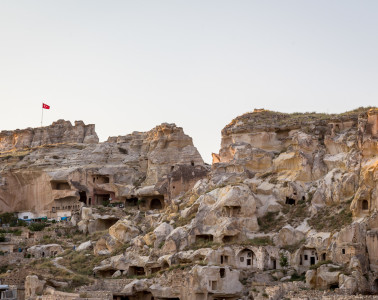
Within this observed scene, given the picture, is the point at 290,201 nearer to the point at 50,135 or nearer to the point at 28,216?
the point at 28,216

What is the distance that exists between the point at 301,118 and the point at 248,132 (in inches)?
199

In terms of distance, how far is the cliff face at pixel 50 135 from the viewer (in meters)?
98.1

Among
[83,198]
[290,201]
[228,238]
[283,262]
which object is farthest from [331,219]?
[83,198]

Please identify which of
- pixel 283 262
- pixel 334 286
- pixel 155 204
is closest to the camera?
pixel 334 286

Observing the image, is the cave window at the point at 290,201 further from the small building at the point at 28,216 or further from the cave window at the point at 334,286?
the small building at the point at 28,216

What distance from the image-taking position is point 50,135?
100 meters

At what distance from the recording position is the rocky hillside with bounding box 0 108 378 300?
5744 centimetres

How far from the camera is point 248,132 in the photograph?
75500 mm

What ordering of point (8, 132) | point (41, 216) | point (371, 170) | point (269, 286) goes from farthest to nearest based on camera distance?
point (8, 132) < point (41, 216) < point (371, 170) < point (269, 286)

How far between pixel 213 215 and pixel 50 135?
4161 centimetres

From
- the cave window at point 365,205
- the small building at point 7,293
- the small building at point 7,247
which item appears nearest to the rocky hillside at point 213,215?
the cave window at point 365,205

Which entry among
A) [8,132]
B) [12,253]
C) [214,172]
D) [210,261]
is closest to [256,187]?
[214,172]

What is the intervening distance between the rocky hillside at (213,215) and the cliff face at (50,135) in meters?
10.6

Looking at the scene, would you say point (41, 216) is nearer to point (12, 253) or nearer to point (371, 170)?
point (12, 253)
